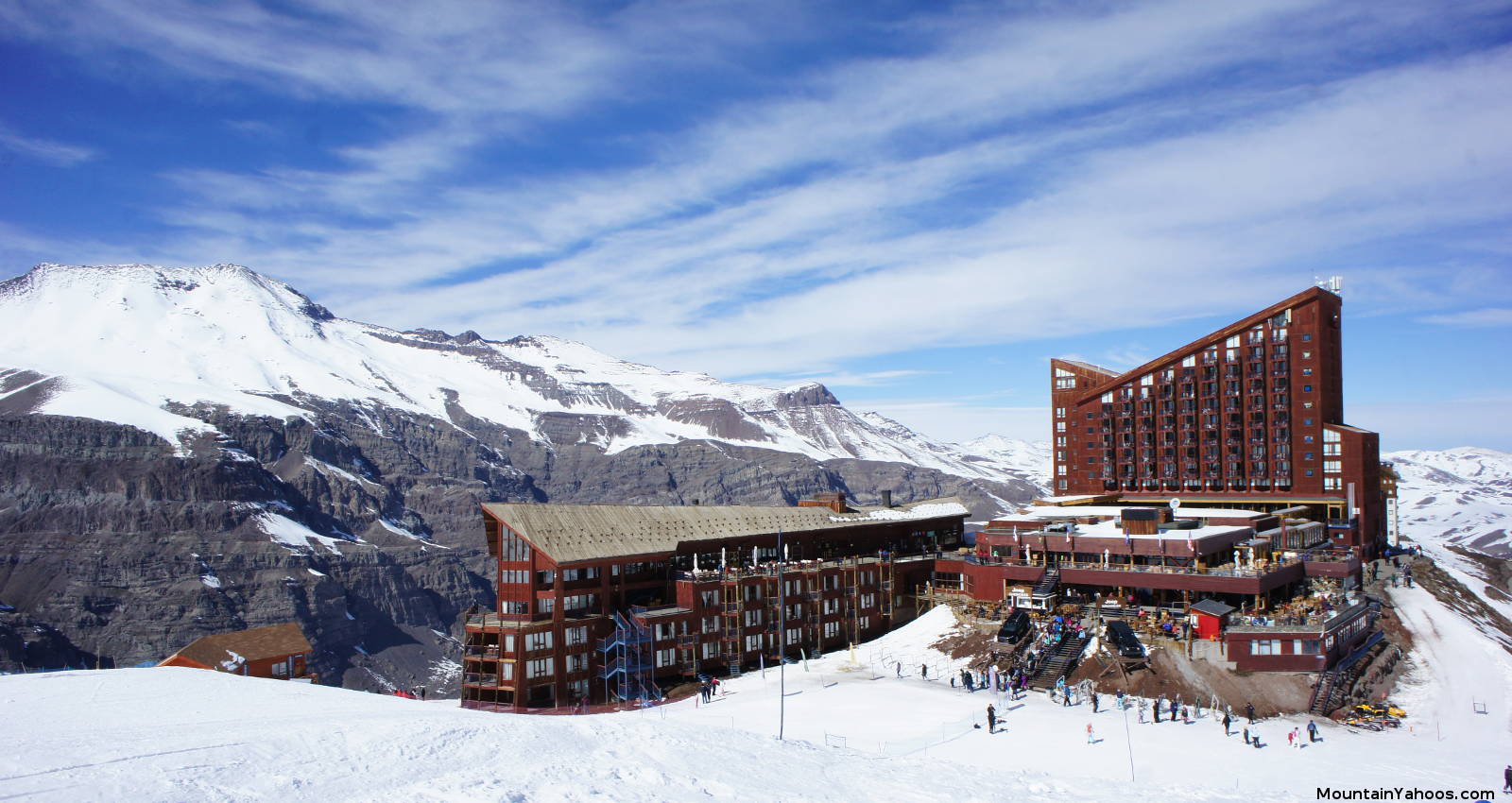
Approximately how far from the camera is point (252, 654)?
8138 centimetres

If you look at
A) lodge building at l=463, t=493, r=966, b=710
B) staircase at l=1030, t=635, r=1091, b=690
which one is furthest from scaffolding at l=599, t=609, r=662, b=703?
staircase at l=1030, t=635, r=1091, b=690

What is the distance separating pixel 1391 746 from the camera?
5138 cm

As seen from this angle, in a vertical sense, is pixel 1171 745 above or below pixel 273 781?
below

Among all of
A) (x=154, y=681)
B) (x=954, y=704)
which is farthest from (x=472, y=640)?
(x=954, y=704)

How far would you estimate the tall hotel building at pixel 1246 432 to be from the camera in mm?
113125

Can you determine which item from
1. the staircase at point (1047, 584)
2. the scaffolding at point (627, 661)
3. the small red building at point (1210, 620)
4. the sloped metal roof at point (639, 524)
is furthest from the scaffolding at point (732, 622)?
the small red building at point (1210, 620)

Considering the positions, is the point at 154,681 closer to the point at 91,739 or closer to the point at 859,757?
the point at 91,739

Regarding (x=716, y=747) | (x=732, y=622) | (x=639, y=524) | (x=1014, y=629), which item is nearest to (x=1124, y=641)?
(x=1014, y=629)

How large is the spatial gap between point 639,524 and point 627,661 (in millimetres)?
13652

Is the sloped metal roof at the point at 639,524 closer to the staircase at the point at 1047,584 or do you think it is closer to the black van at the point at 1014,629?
the staircase at the point at 1047,584

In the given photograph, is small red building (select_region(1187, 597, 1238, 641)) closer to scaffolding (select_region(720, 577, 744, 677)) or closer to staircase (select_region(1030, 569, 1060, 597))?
staircase (select_region(1030, 569, 1060, 597))

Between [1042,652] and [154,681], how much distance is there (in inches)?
2154

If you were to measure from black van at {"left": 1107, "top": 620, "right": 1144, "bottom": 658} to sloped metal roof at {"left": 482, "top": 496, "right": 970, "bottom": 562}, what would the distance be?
34.1 meters

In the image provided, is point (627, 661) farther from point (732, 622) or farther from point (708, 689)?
point (732, 622)
